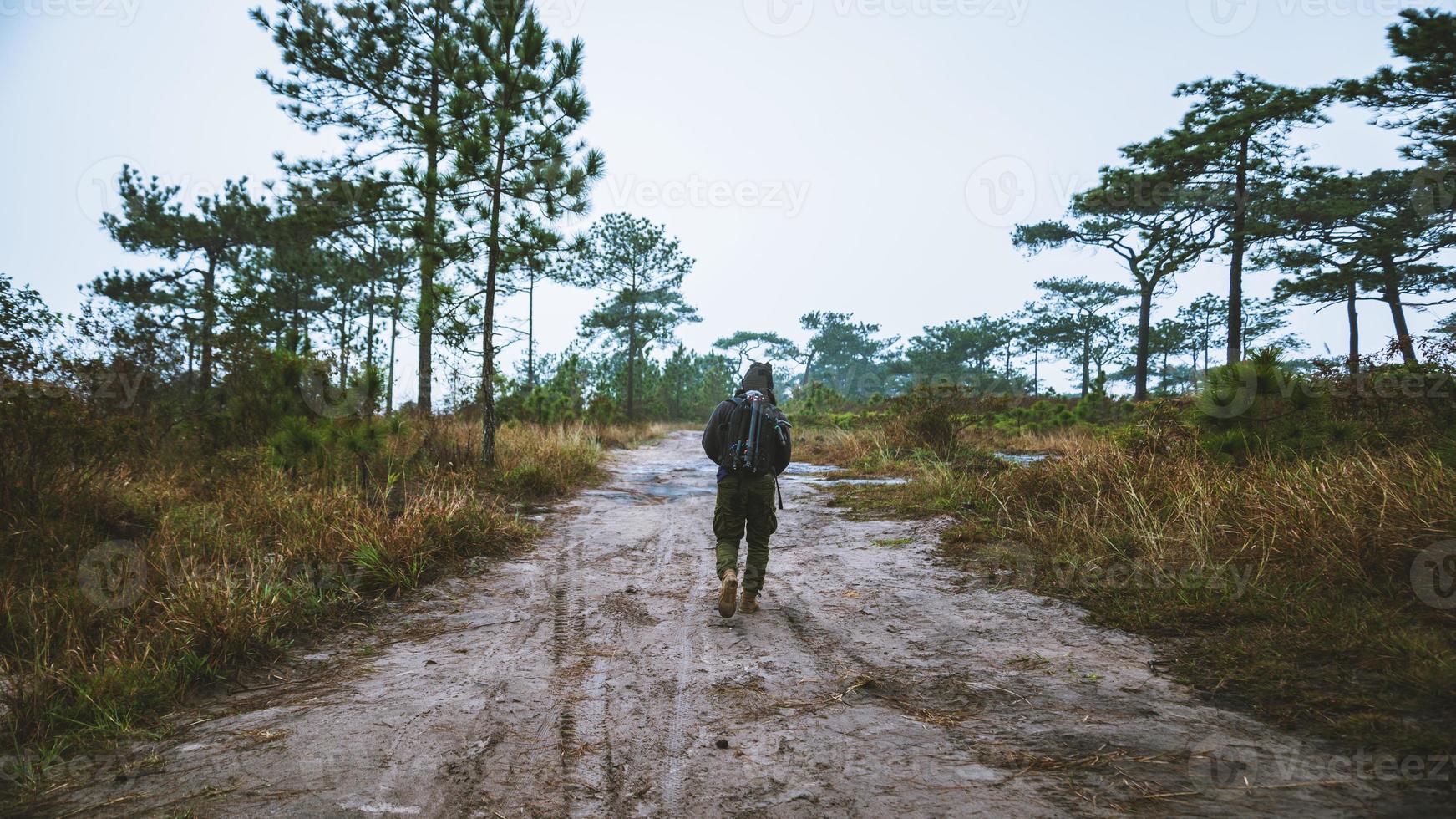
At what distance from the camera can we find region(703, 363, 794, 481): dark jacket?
4.84 metres

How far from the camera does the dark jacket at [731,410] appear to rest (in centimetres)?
484

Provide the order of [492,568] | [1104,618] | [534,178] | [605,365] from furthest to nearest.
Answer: [605,365] < [534,178] < [492,568] < [1104,618]

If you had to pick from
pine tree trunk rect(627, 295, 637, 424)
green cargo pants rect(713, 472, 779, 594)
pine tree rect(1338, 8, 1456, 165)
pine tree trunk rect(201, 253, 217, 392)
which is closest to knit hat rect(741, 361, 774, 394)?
green cargo pants rect(713, 472, 779, 594)

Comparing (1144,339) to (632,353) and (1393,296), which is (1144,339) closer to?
(1393,296)

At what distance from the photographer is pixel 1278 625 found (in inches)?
128

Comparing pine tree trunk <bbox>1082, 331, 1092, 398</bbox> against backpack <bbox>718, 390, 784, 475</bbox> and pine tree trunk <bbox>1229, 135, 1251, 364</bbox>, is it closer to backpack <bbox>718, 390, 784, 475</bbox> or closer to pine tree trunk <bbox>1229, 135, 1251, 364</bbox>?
pine tree trunk <bbox>1229, 135, 1251, 364</bbox>

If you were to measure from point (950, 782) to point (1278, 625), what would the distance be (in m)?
2.35

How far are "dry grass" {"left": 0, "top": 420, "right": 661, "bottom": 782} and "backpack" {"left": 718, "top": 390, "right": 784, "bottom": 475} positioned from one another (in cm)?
271

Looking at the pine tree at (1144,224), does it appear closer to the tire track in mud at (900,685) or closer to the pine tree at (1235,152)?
the pine tree at (1235,152)

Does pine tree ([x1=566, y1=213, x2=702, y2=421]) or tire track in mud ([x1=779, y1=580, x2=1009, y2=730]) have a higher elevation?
pine tree ([x1=566, y1=213, x2=702, y2=421])

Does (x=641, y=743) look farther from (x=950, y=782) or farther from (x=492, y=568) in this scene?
(x=492, y=568)

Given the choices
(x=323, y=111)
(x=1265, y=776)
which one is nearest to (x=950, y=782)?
(x=1265, y=776)

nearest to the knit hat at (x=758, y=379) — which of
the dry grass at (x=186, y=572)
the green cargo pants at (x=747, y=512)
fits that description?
the green cargo pants at (x=747, y=512)

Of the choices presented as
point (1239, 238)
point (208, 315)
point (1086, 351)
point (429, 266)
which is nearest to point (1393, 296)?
point (1239, 238)
